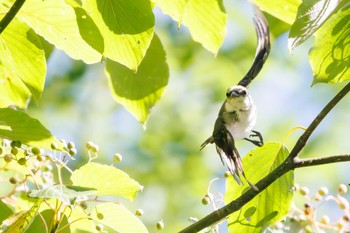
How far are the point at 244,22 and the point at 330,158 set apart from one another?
17.7 ft

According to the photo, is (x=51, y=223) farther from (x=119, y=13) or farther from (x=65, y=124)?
(x=65, y=124)

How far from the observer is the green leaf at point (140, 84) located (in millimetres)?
2346

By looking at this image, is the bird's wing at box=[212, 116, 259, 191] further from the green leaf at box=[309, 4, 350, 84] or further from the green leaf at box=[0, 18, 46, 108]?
the green leaf at box=[0, 18, 46, 108]

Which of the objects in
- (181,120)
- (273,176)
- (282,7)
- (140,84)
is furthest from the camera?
(181,120)

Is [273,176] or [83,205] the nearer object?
[273,176]

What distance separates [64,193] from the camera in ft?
4.87

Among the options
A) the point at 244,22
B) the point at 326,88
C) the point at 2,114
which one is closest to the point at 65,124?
the point at 244,22

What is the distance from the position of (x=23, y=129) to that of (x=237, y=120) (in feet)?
2.08

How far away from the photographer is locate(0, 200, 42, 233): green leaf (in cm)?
174

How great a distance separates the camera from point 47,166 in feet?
7.15

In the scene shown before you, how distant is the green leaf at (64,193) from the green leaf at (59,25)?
0.41 metres

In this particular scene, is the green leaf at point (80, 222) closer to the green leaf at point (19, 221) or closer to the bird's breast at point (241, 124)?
the green leaf at point (19, 221)

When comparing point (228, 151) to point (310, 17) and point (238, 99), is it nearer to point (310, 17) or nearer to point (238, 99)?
point (238, 99)

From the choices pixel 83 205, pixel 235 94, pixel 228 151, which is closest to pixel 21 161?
pixel 83 205
